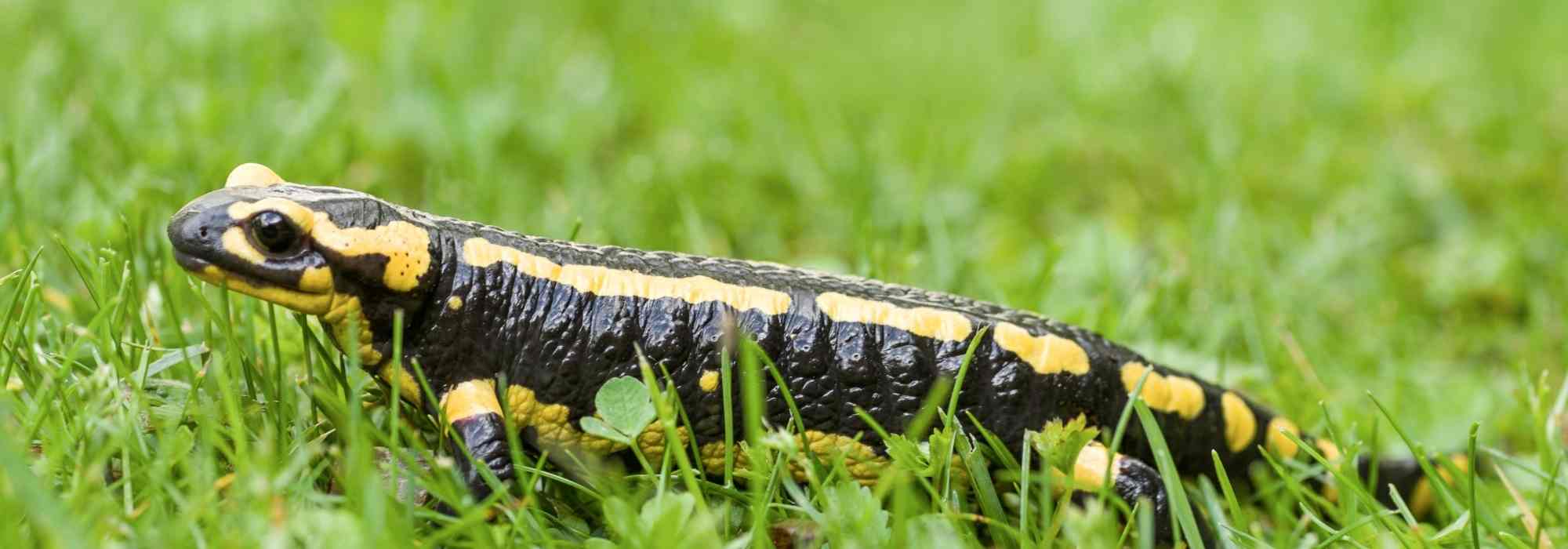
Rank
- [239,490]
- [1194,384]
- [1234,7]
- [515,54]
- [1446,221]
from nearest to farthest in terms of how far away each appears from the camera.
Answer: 1. [239,490]
2. [1194,384]
3. [1446,221]
4. [515,54]
5. [1234,7]

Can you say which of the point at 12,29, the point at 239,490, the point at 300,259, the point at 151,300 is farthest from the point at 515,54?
the point at 239,490

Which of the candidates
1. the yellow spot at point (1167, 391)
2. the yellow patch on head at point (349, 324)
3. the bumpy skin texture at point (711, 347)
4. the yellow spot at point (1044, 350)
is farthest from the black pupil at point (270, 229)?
the yellow spot at point (1167, 391)

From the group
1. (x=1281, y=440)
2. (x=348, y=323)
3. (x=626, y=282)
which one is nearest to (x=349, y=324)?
(x=348, y=323)

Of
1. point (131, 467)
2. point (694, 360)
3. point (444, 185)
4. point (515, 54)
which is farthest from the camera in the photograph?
point (515, 54)

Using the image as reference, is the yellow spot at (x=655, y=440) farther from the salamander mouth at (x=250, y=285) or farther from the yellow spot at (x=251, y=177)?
the yellow spot at (x=251, y=177)

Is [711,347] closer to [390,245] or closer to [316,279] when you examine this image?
[390,245]

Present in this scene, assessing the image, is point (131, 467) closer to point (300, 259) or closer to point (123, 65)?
point (300, 259)

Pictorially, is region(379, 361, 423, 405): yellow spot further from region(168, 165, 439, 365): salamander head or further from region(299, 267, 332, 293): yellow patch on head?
region(299, 267, 332, 293): yellow patch on head

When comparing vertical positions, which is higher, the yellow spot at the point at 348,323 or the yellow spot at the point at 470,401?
the yellow spot at the point at 348,323
